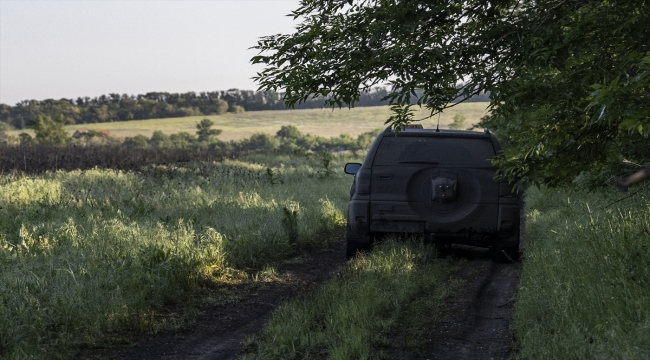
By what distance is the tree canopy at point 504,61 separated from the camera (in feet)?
20.1

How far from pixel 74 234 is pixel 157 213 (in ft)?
10.1

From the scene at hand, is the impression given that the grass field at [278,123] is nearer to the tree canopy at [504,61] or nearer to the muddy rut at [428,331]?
the muddy rut at [428,331]

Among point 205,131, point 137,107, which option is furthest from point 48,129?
point 137,107

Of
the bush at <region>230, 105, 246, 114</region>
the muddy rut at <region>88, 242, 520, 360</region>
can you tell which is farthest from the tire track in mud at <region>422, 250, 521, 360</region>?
the bush at <region>230, 105, 246, 114</region>

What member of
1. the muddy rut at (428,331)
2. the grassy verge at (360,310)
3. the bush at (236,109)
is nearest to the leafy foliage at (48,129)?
the grassy verge at (360,310)

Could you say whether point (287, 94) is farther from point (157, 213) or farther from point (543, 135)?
point (157, 213)

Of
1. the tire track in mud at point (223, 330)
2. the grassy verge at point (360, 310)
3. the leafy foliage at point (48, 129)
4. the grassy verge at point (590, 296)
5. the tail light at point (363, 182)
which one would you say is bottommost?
the leafy foliage at point (48, 129)

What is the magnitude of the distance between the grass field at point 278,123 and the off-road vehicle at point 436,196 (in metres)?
80.1

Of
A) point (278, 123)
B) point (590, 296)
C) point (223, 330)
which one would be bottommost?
point (278, 123)

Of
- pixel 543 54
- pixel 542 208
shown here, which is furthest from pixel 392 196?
pixel 542 208

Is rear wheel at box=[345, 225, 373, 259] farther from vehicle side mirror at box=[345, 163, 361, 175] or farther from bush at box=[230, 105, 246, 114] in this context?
bush at box=[230, 105, 246, 114]

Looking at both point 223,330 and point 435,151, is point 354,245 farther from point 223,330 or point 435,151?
point 223,330

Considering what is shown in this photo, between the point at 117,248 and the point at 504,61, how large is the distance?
16.3ft

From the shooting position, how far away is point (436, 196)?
9.27 meters
